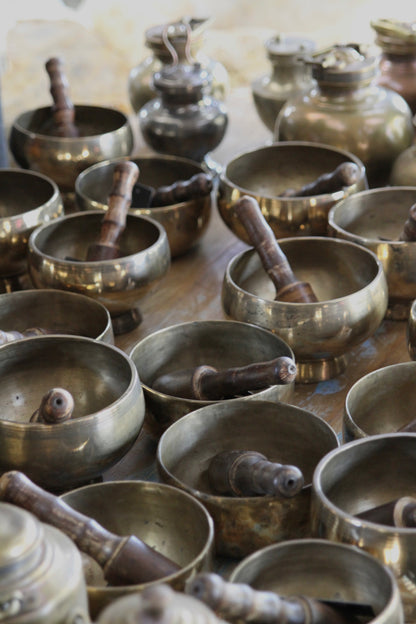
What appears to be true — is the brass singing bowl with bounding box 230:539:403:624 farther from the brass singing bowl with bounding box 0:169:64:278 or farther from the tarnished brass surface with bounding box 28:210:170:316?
the brass singing bowl with bounding box 0:169:64:278

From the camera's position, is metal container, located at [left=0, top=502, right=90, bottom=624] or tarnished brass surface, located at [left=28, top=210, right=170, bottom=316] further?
tarnished brass surface, located at [left=28, top=210, right=170, bottom=316]

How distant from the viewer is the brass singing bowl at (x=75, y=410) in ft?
3.52

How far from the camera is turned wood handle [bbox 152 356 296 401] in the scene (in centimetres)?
118

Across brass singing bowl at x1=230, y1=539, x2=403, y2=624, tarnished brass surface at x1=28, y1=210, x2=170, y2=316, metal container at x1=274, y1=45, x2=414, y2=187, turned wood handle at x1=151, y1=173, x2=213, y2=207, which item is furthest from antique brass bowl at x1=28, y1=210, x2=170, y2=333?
brass singing bowl at x1=230, y1=539, x2=403, y2=624

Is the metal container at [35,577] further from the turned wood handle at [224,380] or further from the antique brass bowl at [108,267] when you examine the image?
the antique brass bowl at [108,267]

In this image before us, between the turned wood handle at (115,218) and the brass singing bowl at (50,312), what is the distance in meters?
0.12

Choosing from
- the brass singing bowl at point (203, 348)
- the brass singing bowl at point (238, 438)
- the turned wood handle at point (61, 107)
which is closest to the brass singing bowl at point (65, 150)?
the turned wood handle at point (61, 107)

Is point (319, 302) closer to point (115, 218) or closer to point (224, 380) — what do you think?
point (224, 380)

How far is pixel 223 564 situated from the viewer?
1.08 meters

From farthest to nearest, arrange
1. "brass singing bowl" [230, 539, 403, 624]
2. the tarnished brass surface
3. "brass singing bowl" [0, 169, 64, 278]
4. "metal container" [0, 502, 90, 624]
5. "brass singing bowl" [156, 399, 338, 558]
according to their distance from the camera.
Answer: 1. "brass singing bowl" [0, 169, 64, 278]
2. the tarnished brass surface
3. "brass singing bowl" [156, 399, 338, 558]
4. "brass singing bowl" [230, 539, 403, 624]
5. "metal container" [0, 502, 90, 624]

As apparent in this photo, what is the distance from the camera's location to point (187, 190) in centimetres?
172

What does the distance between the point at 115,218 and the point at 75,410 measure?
401mm

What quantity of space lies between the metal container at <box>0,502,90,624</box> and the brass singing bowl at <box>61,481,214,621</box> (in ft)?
0.81

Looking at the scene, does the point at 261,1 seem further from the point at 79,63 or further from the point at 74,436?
the point at 74,436
